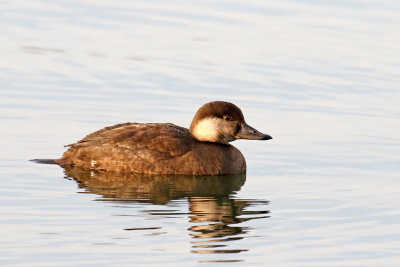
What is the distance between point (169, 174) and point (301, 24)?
8146 millimetres

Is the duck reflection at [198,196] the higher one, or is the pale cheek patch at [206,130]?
the pale cheek patch at [206,130]

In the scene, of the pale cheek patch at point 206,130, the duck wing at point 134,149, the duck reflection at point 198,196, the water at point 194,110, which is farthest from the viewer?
the pale cheek patch at point 206,130

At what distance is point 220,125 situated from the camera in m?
14.0

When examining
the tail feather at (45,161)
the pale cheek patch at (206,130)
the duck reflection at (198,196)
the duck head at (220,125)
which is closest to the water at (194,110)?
the duck reflection at (198,196)

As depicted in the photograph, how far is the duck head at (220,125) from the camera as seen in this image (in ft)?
45.8

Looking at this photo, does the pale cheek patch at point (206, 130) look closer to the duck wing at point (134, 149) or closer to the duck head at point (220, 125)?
the duck head at point (220, 125)

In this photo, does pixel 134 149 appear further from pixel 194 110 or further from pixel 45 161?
pixel 194 110

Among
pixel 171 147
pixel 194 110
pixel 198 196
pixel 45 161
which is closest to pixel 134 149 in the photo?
pixel 171 147

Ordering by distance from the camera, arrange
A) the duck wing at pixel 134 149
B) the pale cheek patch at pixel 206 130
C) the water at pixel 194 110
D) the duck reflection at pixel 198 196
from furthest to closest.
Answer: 1. the pale cheek patch at pixel 206 130
2. the duck wing at pixel 134 149
3. the duck reflection at pixel 198 196
4. the water at pixel 194 110

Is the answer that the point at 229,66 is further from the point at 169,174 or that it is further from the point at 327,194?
the point at 327,194

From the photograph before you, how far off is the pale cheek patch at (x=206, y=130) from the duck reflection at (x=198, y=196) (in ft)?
1.88

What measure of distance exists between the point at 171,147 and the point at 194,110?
2550 millimetres

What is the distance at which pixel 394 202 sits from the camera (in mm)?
12117

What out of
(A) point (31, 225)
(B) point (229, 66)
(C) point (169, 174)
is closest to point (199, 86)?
(B) point (229, 66)
